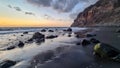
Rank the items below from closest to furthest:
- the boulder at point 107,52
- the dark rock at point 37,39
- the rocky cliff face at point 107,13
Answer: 1. the boulder at point 107,52
2. the dark rock at point 37,39
3. the rocky cliff face at point 107,13

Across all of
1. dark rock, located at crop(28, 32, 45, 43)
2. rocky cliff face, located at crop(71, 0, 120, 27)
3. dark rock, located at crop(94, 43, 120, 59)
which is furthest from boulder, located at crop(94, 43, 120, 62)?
rocky cliff face, located at crop(71, 0, 120, 27)

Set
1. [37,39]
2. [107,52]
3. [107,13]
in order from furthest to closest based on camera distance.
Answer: [107,13] < [37,39] < [107,52]

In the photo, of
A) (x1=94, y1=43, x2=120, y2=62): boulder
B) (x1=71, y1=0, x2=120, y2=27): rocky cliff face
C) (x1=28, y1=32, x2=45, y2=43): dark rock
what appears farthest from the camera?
(x1=71, y1=0, x2=120, y2=27): rocky cliff face

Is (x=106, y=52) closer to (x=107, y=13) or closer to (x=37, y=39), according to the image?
(x=37, y=39)

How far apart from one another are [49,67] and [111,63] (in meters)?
5.21

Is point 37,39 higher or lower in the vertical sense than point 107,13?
lower

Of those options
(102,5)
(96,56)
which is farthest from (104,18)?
(96,56)

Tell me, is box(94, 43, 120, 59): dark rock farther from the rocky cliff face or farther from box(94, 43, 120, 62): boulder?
the rocky cliff face

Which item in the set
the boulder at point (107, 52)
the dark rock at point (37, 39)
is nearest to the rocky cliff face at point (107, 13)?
the dark rock at point (37, 39)

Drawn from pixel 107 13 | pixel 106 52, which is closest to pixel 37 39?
pixel 106 52

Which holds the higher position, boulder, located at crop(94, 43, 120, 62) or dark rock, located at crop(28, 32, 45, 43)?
boulder, located at crop(94, 43, 120, 62)

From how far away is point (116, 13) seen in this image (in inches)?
6019

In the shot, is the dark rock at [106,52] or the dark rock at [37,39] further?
the dark rock at [37,39]

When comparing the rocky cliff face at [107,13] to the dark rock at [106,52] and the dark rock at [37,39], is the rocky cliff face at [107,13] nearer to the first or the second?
the dark rock at [37,39]
